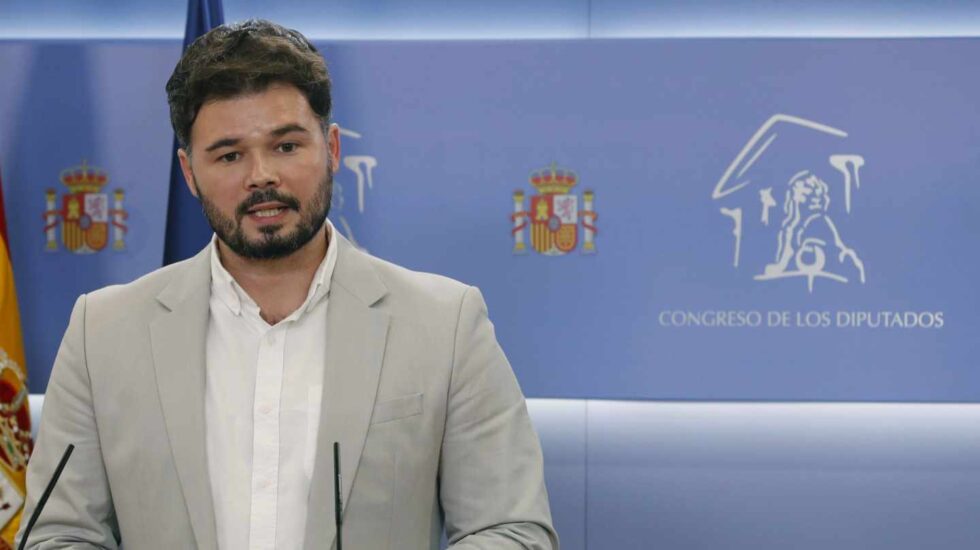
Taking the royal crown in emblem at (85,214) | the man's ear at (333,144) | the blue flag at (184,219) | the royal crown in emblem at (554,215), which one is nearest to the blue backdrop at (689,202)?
the royal crown in emblem at (554,215)

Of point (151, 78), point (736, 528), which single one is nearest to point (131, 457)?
point (151, 78)

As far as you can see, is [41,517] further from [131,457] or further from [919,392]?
[919,392]

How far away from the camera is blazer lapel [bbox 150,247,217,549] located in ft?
5.42

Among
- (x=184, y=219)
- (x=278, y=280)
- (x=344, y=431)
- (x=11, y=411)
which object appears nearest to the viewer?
(x=344, y=431)

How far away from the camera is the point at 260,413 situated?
1.70m

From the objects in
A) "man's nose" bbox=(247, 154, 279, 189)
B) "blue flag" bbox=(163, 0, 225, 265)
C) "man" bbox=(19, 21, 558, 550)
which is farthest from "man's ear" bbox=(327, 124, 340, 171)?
"blue flag" bbox=(163, 0, 225, 265)

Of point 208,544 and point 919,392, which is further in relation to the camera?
point 919,392

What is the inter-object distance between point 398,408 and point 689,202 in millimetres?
2090

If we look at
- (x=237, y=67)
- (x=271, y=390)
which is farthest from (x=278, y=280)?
(x=237, y=67)

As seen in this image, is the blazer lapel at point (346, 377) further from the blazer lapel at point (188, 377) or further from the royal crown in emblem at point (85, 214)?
the royal crown in emblem at point (85, 214)

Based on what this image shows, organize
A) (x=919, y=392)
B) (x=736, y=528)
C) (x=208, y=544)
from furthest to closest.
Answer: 1. (x=736, y=528)
2. (x=919, y=392)
3. (x=208, y=544)

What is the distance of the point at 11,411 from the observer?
338cm

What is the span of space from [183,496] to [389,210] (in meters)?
2.07

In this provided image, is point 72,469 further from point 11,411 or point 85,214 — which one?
point 85,214
